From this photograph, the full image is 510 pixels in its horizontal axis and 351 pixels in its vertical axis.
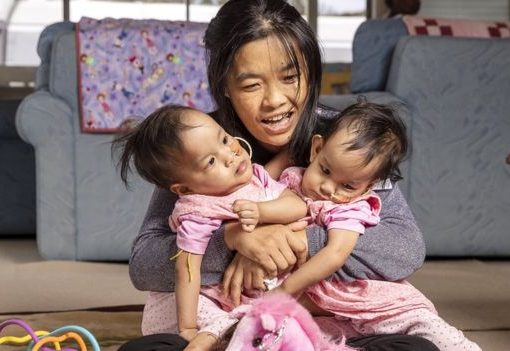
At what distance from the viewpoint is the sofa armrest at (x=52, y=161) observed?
3.31 metres

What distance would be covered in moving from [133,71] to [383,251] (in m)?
1.89

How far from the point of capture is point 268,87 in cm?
167

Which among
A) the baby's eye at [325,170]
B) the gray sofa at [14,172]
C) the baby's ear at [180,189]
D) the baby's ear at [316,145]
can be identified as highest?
the baby's ear at [316,145]

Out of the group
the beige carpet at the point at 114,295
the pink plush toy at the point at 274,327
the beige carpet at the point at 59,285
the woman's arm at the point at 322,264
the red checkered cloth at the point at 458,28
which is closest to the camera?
the pink plush toy at the point at 274,327

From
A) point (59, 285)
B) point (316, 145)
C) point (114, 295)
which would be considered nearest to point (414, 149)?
point (114, 295)

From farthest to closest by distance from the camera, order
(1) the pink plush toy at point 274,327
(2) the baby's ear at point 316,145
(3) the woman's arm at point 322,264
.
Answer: (2) the baby's ear at point 316,145
(3) the woman's arm at point 322,264
(1) the pink plush toy at point 274,327

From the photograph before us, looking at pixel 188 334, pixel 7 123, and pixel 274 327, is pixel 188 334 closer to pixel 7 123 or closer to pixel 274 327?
pixel 274 327

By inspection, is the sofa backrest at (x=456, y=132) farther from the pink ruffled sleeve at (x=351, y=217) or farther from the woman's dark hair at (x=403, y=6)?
the woman's dark hair at (x=403, y=6)

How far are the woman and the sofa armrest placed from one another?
5.32 feet

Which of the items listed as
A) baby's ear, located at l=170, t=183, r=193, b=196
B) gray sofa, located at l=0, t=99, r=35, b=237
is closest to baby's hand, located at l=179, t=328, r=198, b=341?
baby's ear, located at l=170, t=183, r=193, b=196

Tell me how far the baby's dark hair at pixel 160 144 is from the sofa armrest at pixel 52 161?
1.77 metres

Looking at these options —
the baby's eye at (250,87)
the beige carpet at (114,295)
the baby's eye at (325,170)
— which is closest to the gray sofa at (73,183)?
the beige carpet at (114,295)

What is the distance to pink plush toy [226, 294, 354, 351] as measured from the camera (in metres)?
1.43

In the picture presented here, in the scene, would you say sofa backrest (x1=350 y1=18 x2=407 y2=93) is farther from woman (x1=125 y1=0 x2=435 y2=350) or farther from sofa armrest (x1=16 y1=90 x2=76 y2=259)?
woman (x1=125 y1=0 x2=435 y2=350)
